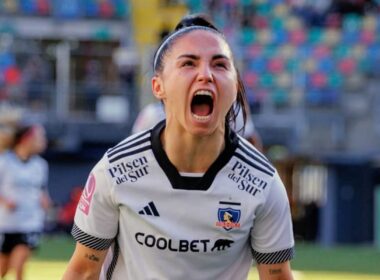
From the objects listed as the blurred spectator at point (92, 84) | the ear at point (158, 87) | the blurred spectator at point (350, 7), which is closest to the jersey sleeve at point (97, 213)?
the ear at point (158, 87)

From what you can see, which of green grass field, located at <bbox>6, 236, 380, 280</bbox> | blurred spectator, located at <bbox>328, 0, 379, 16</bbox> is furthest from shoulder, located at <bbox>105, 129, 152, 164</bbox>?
blurred spectator, located at <bbox>328, 0, 379, 16</bbox>

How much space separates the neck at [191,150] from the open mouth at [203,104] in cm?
26

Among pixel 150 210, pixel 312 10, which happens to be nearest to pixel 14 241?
pixel 150 210

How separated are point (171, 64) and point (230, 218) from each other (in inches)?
25.1

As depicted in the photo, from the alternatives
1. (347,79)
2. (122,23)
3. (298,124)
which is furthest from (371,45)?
(122,23)

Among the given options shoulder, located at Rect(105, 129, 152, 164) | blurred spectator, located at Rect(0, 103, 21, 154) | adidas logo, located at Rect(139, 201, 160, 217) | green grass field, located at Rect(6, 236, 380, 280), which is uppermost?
shoulder, located at Rect(105, 129, 152, 164)

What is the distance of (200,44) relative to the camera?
4543 millimetres

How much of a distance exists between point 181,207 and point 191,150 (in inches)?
8.9

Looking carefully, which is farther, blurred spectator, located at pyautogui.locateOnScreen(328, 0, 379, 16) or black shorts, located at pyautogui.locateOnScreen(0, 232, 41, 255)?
blurred spectator, located at pyautogui.locateOnScreen(328, 0, 379, 16)

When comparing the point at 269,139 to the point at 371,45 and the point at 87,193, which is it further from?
the point at 87,193

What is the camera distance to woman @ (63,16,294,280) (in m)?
4.70

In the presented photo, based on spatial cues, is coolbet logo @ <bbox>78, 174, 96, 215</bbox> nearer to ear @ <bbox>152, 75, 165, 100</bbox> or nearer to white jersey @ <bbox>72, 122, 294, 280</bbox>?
white jersey @ <bbox>72, 122, 294, 280</bbox>

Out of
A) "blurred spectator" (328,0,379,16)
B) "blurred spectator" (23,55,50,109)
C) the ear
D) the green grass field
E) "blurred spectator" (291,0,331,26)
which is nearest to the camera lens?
the ear

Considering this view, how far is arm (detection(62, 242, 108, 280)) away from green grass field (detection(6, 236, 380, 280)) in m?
9.83
